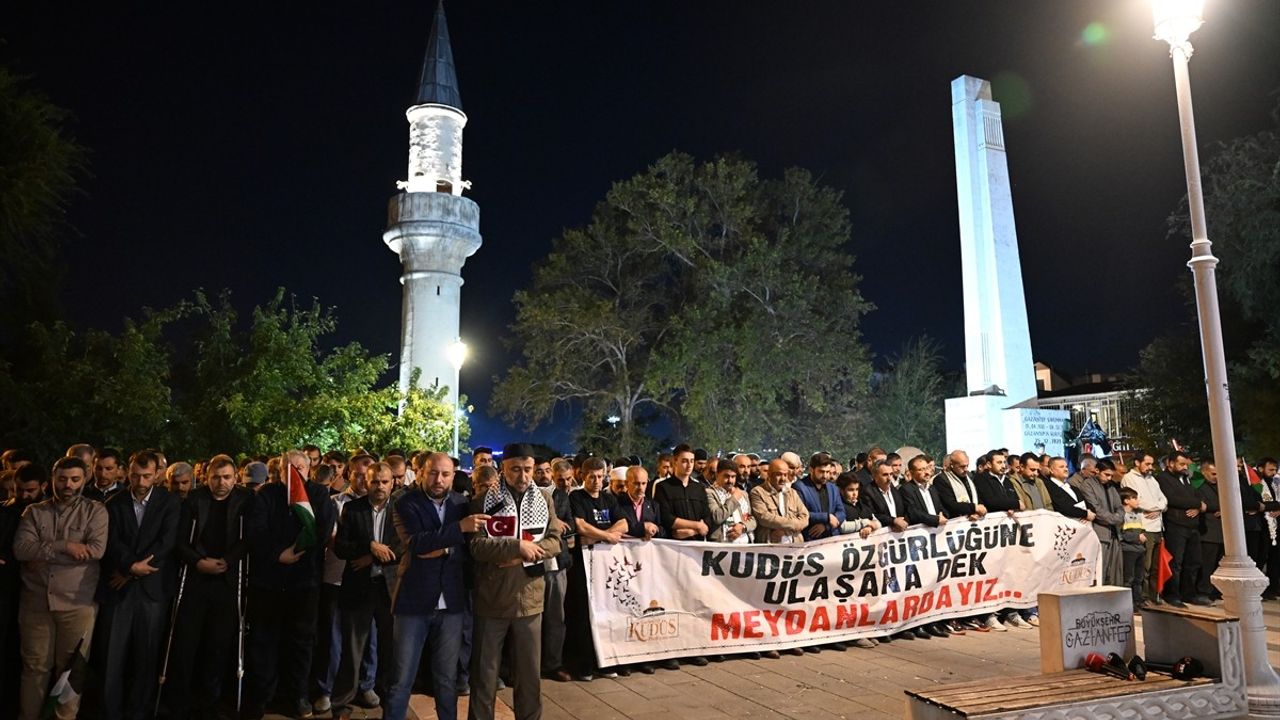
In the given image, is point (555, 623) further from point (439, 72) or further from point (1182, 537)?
point (439, 72)

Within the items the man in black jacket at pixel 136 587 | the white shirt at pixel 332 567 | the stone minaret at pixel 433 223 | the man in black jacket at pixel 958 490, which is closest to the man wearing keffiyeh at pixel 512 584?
the white shirt at pixel 332 567

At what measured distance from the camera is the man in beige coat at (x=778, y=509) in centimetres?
870

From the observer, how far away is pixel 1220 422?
6.60m

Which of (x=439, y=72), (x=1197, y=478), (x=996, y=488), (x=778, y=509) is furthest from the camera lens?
(x=439, y=72)

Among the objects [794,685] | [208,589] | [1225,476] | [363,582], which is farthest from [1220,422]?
[208,589]

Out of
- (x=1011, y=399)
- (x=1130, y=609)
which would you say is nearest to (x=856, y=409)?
(x=1011, y=399)

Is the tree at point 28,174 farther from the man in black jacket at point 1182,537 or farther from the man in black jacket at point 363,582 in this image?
the man in black jacket at point 1182,537

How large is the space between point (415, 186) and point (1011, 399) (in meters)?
24.2

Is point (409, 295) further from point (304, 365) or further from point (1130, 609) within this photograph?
point (1130, 609)

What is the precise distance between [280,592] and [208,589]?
1.66ft

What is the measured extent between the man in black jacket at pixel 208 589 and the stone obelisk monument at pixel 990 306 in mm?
17428

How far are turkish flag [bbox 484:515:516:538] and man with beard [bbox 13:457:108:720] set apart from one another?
2858mm

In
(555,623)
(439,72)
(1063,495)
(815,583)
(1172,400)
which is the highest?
(439,72)

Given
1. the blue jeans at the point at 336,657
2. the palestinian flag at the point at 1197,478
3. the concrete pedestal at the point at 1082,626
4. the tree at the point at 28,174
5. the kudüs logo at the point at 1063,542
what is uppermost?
the tree at the point at 28,174
